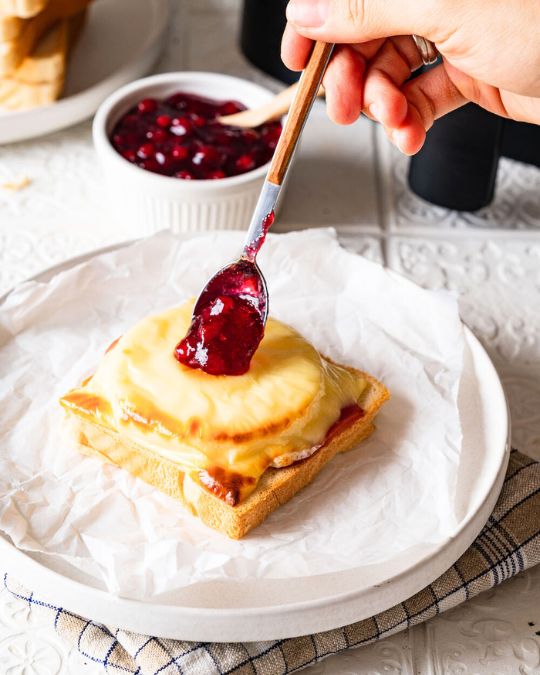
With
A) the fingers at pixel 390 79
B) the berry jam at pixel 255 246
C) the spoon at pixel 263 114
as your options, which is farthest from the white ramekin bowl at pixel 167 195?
the berry jam at pixel 255 246

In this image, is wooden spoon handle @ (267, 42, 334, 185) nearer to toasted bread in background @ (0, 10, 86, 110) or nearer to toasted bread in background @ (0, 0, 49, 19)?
toasted bread in background @ (0, 0, 49, 19)

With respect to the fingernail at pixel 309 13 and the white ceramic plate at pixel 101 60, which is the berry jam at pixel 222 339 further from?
the white ceramic plate at pixel 101 60

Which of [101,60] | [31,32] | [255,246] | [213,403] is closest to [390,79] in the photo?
[255,246]

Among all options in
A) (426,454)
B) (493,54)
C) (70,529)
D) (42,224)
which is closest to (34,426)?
(70,529)

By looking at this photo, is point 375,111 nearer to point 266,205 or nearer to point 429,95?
point 429,95

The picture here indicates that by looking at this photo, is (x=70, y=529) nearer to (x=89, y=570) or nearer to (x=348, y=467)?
(x=89, y=570)

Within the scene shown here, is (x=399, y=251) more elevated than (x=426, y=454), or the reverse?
(x=426, y=454)
